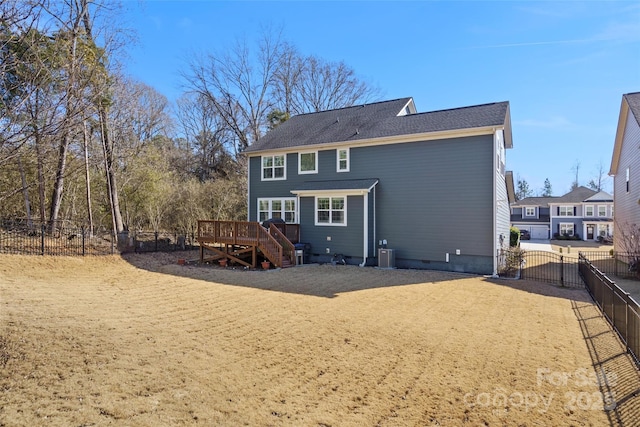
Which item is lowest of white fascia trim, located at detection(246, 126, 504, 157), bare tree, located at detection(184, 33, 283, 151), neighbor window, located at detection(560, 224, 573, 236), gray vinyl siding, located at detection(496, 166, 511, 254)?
neighbor window, located at detection(560, 224, 573, 236)

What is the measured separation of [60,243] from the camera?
558 inches

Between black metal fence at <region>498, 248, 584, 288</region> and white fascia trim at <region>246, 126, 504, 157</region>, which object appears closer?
black metal fence at <region>498, 248, 584, 288</region>

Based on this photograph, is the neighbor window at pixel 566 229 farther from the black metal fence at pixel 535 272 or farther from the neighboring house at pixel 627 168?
the black metal fence at pixel 535 272

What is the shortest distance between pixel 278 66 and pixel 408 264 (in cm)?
2472

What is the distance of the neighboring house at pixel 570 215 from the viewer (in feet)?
132

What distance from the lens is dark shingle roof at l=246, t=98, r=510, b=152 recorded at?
1412cm

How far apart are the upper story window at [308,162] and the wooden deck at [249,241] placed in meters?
2.85

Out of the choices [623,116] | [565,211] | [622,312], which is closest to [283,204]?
[622,312]

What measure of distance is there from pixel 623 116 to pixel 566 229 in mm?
29725

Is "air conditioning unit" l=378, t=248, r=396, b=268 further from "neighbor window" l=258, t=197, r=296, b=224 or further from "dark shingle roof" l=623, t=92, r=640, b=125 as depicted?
"dark shingle roof" l=623, t=92, r=640, b=125

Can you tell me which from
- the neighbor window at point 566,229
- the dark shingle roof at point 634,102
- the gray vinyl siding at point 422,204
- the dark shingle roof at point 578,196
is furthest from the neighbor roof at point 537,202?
the gray vinyl siding at point 422,204

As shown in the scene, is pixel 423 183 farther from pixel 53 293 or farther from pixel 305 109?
pixel 305 109

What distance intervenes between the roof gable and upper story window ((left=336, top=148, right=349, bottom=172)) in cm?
1212

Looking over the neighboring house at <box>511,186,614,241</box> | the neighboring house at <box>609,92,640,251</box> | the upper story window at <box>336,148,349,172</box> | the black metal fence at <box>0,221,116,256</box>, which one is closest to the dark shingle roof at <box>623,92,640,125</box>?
the neighboring house at <box>609,92,640,251</box>
